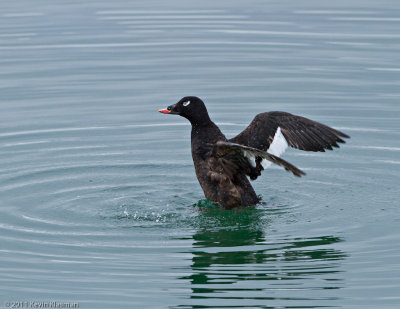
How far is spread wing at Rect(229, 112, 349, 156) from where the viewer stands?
10.4 meters

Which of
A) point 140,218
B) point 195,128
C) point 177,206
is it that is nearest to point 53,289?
point 140,218

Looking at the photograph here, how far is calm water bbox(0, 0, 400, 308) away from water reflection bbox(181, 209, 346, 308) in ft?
0.08

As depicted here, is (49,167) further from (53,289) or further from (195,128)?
(53,289)

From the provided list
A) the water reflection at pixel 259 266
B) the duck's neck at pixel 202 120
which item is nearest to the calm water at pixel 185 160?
the water reflection at pixel 259 266

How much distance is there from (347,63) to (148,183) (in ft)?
23.3

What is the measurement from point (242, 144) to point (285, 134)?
53 centimetres

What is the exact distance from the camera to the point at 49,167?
12.0 metres

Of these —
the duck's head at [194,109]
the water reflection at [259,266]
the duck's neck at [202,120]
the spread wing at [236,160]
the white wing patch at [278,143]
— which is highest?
the duck's head at [194,109]

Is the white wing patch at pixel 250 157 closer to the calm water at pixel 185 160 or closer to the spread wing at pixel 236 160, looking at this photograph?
the spread wing at pixel 236 160

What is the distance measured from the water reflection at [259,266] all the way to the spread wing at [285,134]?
98cm

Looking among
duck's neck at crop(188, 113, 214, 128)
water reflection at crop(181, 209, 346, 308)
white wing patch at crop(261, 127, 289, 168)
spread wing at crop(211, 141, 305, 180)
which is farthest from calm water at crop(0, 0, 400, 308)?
duck's neck at crop(188, 113, 214, 128)

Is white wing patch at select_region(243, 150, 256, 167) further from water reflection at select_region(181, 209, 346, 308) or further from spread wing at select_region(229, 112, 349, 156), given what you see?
water reflection at select_region(181, 209, 346, 308)

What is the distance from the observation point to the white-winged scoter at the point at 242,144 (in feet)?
34.4

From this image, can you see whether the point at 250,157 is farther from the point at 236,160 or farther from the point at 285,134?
the point at 285,134
